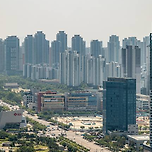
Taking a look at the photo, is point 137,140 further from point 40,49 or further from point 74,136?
point 40,49

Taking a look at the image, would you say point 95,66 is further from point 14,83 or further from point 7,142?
point 7,142

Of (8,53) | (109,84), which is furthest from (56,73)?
(109,84)

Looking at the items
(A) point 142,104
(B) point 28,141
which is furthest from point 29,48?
(B) point 28,141

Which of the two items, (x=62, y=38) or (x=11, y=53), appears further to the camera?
(x=62, y=38)

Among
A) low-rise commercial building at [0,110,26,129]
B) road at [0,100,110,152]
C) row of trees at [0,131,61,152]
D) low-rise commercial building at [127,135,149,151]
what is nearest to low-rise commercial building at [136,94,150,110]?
road at [0,100,110,152]

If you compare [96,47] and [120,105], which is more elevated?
[96,47]

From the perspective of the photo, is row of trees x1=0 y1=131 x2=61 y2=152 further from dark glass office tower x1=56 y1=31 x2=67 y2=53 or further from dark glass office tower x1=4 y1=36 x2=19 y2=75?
dark glass office tower x1=56 y1=31 x2=67 y2=53

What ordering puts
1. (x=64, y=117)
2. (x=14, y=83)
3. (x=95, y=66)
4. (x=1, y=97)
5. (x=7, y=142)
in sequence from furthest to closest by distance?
(x=14, y=83)
(x=95, y=66)
(x=1, y=97)
(x=64, y=117)
(x=7, y=142)

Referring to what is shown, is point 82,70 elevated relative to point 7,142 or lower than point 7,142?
elevated
